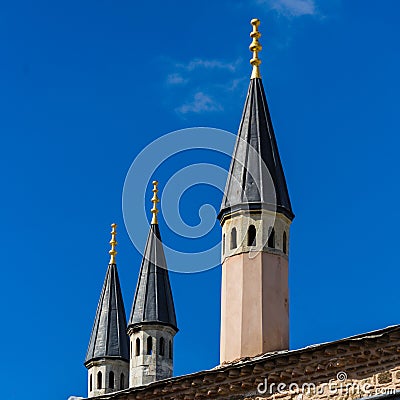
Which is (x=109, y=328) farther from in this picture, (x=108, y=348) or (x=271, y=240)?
(x=271, y=240)

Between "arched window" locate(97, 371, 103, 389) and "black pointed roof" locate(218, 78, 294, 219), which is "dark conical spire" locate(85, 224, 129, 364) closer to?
"arched window" locate(97, 371, 103, 389)

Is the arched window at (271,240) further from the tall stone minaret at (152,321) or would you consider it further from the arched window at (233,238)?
the tall stone minaret at (152,321)

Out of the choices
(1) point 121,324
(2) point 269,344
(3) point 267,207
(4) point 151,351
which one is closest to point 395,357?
(2) point 269,344

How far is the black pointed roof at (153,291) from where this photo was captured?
23609 millimetres

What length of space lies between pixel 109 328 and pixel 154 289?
175cm

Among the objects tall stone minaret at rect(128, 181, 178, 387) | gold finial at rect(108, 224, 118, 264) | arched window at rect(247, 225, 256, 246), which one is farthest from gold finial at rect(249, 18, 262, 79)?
gold finial at rect(108, 224, 118, 264)

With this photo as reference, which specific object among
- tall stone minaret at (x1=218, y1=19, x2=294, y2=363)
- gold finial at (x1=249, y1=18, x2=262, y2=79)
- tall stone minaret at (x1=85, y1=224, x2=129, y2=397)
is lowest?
tall stone minaret at (x1=218, y1=19, x2=294, y2=363)

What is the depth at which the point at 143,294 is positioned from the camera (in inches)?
938

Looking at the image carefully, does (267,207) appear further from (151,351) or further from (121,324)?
(121,324)

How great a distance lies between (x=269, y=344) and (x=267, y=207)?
1.97 metres

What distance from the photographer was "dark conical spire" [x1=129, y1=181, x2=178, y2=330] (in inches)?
930

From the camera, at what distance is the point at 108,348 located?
2489 cm

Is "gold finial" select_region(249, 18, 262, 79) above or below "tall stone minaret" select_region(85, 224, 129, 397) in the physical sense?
above

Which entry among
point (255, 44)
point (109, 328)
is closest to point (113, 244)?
point (109, 328)
